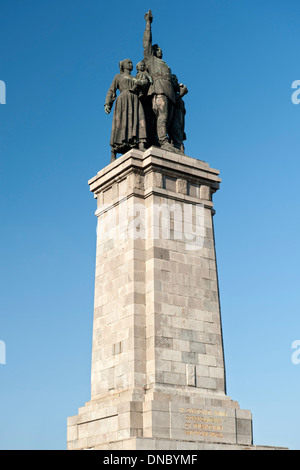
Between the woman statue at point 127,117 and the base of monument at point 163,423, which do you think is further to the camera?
the woman statue at point 127,117

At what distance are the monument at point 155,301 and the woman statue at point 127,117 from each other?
1.6 inches

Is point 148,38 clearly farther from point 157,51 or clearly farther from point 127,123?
point 127,123

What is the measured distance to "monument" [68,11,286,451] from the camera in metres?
23.6

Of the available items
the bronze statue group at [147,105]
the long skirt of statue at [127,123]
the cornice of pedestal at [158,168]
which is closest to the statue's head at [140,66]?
the bronze statue group at [147,105]

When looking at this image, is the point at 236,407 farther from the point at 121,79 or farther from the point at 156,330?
the point at 121,79

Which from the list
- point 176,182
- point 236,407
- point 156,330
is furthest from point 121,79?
point 236,407

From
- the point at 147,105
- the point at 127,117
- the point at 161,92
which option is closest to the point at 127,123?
the point at 127,117

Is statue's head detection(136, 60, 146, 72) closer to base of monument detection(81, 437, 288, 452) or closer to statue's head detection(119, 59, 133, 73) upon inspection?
statue's head detection(119, 59, 133, 73)

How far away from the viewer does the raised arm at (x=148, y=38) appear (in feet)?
96.9

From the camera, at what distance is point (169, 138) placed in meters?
29.7

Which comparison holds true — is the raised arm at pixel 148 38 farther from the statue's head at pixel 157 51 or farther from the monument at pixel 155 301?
the monument at pixel 155 301

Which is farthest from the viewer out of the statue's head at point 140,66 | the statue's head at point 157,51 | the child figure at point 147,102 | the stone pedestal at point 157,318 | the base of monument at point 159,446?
the statue's head at point 157,51

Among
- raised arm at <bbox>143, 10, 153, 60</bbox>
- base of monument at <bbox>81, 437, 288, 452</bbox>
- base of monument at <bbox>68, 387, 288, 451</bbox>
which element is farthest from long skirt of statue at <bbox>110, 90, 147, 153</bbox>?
base of monument at <bbox>81, 437, 288, 452</bbox>
